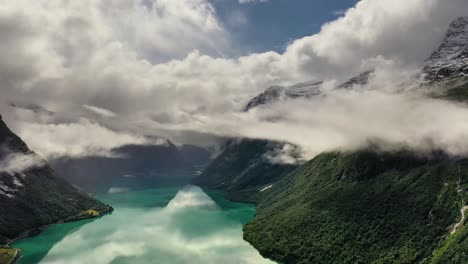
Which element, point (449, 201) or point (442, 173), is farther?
point (442, 173)

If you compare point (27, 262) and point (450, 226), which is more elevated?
point (27, 262)

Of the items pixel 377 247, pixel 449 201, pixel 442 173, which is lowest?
pixel 377 247

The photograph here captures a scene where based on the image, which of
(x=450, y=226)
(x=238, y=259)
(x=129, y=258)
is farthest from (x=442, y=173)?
(x=129, y=258)

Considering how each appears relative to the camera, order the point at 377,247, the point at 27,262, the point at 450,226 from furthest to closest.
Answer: the point at 27,262 < the point at 377,247 < the point at 450,226

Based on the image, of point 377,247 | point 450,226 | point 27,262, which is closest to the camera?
point 450,226

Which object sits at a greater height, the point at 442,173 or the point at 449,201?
the point at 442,173

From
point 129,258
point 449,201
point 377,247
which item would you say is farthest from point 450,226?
point 129,258

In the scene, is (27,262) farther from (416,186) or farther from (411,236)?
(416,186)

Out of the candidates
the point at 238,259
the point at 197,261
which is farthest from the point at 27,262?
the point at 238,259

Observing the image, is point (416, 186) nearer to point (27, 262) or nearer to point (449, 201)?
point (449, 201)
